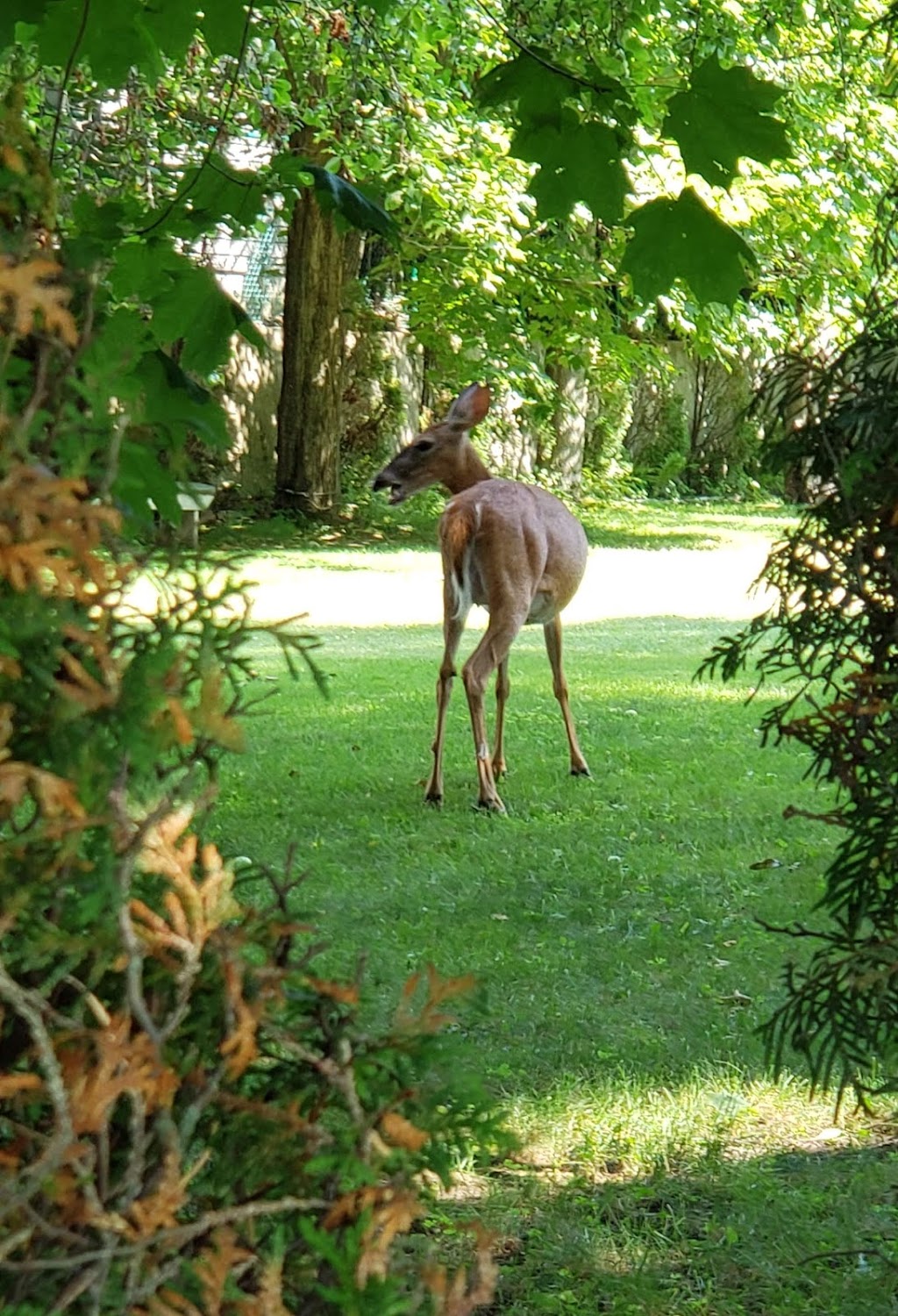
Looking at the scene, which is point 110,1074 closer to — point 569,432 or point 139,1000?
point 139,1000

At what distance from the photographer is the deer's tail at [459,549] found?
8.84 metres

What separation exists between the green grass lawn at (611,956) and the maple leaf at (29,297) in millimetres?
404

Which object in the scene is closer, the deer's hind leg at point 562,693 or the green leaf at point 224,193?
the green leaf at point 224,193

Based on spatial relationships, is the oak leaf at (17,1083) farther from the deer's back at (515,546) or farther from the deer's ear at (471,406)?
the deer's ear at (471,406)

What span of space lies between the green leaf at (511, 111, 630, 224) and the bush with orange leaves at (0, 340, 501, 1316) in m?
2.96

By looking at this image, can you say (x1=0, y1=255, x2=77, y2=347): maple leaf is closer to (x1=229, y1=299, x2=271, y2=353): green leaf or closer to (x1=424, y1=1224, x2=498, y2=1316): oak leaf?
(x1=424, y1=1224, x2=498, y2=1316): oak leaf

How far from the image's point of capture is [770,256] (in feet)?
66.3

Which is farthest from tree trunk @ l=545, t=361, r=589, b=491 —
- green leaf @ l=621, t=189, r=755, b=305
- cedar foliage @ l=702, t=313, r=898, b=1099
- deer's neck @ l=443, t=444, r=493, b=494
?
cedar foliage @ l=702, t=313, r=898, b=1099

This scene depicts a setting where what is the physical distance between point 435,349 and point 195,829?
20902 millimetres

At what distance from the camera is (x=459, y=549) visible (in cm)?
884

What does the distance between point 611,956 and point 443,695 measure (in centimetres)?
302

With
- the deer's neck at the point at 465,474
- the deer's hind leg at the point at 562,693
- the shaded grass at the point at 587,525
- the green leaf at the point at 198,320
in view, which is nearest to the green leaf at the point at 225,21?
the green leaf at the point at 198,320

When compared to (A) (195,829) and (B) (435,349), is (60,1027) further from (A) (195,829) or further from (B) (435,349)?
(B) (435,349)

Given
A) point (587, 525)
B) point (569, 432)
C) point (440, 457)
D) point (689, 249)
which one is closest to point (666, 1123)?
point (689, 249)
